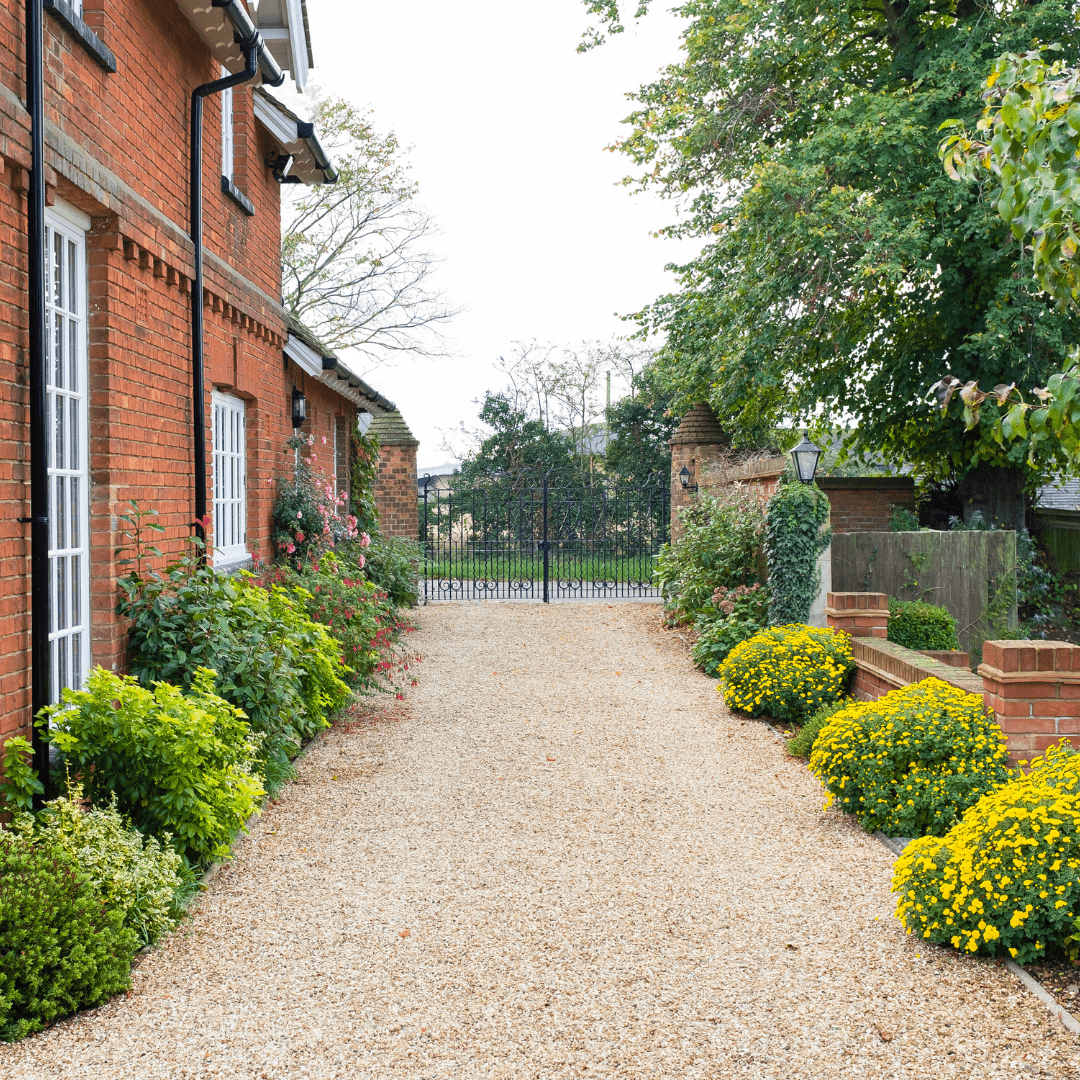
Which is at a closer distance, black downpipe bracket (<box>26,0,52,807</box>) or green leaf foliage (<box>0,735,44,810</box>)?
green leaf foliage (<box>0,735,44,810</box>)

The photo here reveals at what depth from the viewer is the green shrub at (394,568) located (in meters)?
13.1

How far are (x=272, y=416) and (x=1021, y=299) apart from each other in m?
8.68

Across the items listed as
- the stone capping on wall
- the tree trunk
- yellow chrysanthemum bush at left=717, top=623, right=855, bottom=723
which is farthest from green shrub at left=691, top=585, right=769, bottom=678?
the tree trunk

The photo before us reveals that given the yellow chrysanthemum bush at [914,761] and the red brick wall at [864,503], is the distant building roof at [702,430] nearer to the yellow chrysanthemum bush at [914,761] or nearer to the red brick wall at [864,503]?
the red brick wall at [864,503]

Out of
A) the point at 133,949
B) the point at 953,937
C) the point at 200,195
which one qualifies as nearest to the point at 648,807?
the point at 953,937

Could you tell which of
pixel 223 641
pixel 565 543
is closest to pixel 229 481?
pixel 223 641

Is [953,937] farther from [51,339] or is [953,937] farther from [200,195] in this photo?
[200,195]

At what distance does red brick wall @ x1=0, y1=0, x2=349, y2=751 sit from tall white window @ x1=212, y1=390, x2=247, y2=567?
10.3 inches

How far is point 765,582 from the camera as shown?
1156cm

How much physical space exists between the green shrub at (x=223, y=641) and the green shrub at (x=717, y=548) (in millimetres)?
6619

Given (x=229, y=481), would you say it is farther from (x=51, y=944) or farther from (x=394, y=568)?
(x=394, y=568)

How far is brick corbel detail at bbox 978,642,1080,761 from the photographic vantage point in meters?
4.82

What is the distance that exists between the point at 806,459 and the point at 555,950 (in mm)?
7131

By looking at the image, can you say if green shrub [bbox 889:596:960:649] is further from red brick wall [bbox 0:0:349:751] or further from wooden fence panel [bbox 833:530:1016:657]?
red brick wall [bbox 0:0:349:751]
